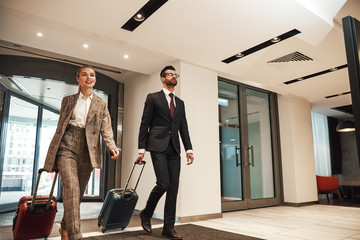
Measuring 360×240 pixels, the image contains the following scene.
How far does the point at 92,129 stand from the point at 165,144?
2.56 feet

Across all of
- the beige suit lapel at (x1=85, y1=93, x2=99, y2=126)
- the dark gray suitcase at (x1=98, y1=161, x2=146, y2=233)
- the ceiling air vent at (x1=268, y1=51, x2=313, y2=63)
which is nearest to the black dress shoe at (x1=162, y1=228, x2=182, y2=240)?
the dark gray suitcase at (x1=98, y1=161, x2=146, y2=233)

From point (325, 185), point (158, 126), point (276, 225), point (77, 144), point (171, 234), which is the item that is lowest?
point (276, 225)

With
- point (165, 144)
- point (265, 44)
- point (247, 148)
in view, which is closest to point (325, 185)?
point (247, 148)

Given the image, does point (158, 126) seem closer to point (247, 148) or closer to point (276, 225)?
point (276, 225)

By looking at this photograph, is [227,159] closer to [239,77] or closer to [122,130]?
[239,77]

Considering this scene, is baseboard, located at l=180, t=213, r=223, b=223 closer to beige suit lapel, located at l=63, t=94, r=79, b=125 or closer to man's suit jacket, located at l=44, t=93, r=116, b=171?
man's suit jacket, located at l=44, t=93, r=116, b=171

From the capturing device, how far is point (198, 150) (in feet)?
13.9

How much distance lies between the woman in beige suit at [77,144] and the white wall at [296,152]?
486 centimetres

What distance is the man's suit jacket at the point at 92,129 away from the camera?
1.98m

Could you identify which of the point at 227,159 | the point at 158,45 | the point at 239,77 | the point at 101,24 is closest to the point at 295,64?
the point at 239,77

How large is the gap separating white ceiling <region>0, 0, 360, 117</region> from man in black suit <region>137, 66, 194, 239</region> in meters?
0.78

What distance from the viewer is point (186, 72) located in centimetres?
430

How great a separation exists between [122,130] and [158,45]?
2.17m

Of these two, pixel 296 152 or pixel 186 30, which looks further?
pixel 296 152
